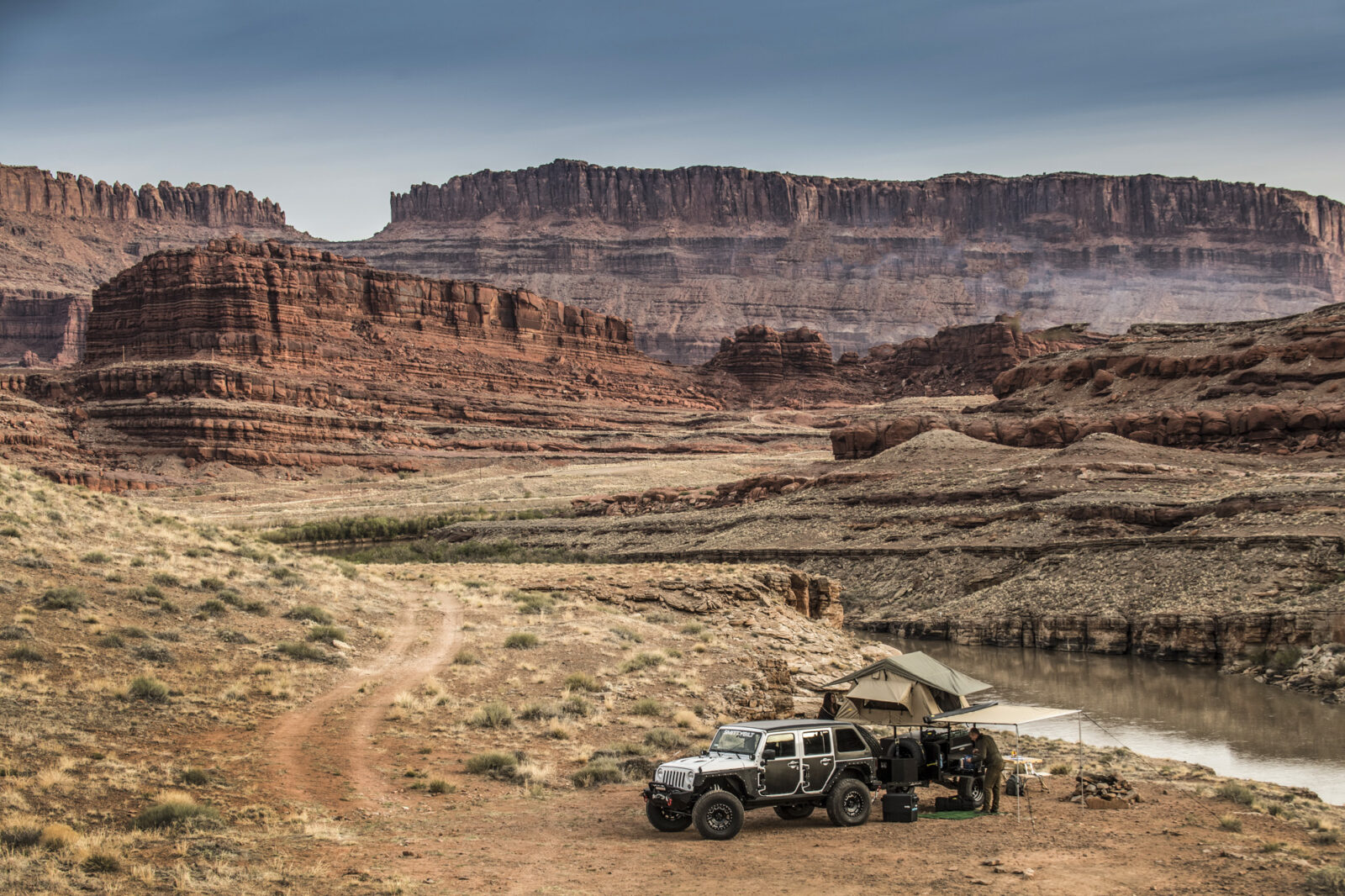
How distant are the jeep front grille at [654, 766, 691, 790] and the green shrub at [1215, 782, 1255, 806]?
26.1 ft

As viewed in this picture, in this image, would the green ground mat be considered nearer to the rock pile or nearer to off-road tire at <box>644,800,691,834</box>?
the rock pile

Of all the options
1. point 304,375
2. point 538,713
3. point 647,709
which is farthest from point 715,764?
point 304,375

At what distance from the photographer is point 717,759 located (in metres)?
16.0

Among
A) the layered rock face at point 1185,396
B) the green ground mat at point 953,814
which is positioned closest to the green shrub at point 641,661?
the green ground mat at point 953,814

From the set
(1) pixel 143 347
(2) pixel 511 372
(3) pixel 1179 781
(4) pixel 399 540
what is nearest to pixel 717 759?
(3) pixel 1179 781

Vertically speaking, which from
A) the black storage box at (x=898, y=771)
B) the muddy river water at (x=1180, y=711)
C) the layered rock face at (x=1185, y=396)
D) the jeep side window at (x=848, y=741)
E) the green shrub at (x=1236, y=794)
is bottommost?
the muddy river water at (x=1180, y=711)

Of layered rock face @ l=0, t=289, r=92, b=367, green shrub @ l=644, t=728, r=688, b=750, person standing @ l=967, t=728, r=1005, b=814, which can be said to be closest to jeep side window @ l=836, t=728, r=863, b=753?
person standing @ l=967, t=728, r=1005, b=814

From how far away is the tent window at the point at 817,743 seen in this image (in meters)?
16.2

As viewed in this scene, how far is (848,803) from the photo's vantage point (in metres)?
16.4

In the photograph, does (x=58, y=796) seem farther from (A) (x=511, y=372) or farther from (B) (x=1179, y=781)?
(A) (x=511, y=372)

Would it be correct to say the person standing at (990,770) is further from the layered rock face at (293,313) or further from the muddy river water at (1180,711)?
the layered rock face at (293,313)

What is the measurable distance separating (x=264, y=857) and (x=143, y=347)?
4168 inches

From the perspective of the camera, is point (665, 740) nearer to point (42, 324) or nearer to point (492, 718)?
point (492, 718)

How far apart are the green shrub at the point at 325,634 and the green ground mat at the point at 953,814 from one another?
475 inches
